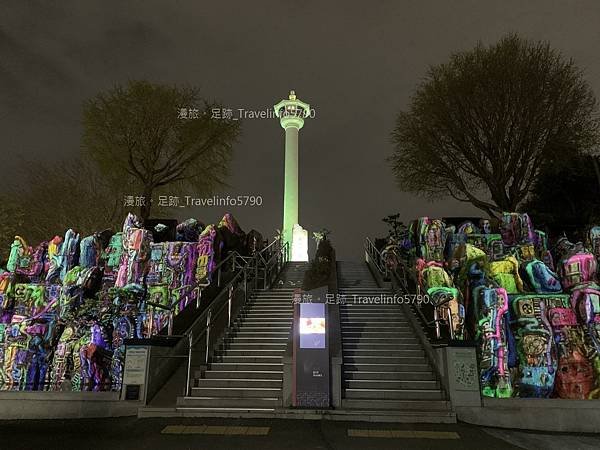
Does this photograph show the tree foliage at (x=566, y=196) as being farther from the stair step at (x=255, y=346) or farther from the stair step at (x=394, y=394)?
the stair step at (x=255, y=346)

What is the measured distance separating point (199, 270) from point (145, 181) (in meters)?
12.6

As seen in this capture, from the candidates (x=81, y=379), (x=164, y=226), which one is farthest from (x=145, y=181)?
(x=81, y=379)

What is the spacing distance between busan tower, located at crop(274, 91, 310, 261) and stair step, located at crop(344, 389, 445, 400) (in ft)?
68.0

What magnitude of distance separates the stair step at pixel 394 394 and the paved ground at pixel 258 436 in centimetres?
103

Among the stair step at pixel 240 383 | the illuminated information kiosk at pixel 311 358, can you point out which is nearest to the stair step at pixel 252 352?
the stair step at pixel 240 383

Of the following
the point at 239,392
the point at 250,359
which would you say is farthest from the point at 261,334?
the point at 239,392

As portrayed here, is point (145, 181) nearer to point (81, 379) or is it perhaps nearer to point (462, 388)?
point (81, 379)

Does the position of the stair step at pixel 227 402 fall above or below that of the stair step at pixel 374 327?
below

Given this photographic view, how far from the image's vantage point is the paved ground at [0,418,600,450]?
686 cm

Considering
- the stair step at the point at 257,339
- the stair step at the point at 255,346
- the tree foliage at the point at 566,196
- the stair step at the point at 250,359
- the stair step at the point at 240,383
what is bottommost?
the stair step at the point at 240,383

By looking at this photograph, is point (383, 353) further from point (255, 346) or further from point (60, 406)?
point (60, 406)

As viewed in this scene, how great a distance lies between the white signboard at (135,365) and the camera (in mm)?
9133

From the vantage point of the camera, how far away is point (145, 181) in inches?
1115

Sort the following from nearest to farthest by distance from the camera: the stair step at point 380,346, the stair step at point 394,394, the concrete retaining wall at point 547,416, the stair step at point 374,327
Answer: the concrete retaining wall at point 547,416
the stair step at point 394,394
the stair step at point 380,346
the stair step at point 374,327
